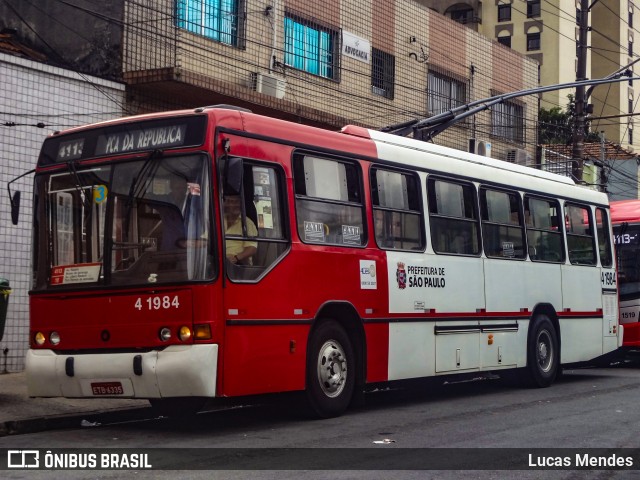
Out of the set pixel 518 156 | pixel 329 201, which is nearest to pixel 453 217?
pixel 329 201

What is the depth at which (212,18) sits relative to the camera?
18.7 m

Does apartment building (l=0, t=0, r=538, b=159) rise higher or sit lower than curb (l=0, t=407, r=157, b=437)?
higher

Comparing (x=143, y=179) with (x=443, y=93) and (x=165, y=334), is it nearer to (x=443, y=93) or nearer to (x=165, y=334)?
(x=165, y=334)

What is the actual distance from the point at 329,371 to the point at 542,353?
546cm

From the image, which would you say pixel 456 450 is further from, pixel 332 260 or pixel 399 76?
pixel 399 76

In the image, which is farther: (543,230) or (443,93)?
(443,93)

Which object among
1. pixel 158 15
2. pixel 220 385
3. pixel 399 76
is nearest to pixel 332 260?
pixel 220 385

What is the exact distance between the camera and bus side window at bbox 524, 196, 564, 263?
1518 cm

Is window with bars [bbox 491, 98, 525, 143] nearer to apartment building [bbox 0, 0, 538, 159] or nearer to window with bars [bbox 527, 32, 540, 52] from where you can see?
apartment building [bbox 0, 0, 538, 159]

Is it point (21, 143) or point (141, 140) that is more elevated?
point (21, 143)

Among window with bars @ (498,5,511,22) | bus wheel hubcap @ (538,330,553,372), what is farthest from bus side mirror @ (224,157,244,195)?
window with bars @ (498,5,511,22)

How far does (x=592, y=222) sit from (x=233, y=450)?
33.7 feet

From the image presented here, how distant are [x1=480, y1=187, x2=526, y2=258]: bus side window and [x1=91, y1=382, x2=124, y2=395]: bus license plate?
6109 millimetres

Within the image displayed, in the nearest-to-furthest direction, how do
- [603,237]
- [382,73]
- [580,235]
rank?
1. [580,235]
2. [603,237]
3. [382,73]
